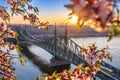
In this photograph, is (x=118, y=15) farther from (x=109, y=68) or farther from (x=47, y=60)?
(x=47, y=60)

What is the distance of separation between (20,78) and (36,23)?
29192 millimetres

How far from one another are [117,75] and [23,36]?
3624 cm

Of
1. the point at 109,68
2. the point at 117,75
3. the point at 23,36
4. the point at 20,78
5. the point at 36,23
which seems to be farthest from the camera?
the point at 23,36

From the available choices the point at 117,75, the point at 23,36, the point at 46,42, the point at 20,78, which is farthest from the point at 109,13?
the point at 23,36

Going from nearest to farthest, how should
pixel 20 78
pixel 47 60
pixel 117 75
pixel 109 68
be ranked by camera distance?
1. pixel 117 75
2. pixel 109 68
3. pixel 20 78
4. pixel 47 60

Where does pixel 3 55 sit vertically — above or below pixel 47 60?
above

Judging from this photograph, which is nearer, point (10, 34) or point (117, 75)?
point (10, 34)

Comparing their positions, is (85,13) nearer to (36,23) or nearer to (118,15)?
(118,15)

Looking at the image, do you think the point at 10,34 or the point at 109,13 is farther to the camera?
the point at 10,34

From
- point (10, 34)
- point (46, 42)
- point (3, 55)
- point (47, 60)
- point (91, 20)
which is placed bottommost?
point (47, 60)

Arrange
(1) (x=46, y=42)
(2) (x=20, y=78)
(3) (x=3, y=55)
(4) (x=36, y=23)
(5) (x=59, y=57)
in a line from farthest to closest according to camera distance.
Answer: (1) (x=46, y=42) < (5) (x=59, y=57) < (2) (x=20, y=78) < (4) (x=36, y=23) < (3) (x=3, y=55)

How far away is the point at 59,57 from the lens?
41594 millimetres

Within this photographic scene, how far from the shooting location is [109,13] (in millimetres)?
976

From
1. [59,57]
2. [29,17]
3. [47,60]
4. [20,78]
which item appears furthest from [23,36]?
[29,17]
